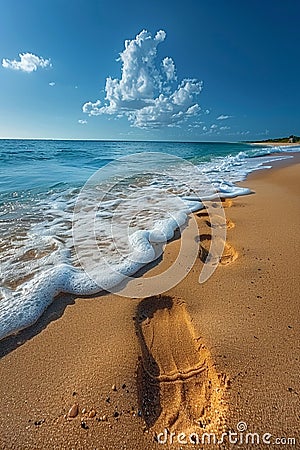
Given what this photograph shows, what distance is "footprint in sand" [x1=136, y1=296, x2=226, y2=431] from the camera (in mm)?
1220

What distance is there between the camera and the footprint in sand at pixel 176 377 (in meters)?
1.22

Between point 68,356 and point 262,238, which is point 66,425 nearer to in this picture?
point 68,356

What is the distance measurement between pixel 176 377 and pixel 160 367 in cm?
12

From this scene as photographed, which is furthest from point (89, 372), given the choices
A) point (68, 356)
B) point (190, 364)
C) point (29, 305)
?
point (29, 305)

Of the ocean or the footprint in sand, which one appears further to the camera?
the ocean

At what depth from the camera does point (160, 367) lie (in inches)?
58.9

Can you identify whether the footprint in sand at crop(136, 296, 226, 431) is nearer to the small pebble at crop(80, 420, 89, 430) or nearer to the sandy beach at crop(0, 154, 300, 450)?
the sandy beach at crop(0, 154, 300, 450)

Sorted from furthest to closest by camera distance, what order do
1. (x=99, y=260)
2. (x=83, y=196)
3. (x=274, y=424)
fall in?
(x=83, y=196)
(x=99, y=260)
(x=274, y=424)

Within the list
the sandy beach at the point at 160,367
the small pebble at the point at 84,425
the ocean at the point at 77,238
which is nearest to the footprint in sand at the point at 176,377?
the sandy beach at the point at 160,367


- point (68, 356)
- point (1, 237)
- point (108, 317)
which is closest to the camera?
point (68, 356)

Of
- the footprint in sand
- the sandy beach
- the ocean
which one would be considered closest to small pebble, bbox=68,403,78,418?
the sandy beach

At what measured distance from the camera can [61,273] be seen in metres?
2.48

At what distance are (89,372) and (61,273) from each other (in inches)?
48.5

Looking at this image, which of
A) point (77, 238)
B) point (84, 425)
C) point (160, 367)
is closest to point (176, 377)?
point (160, 367)
